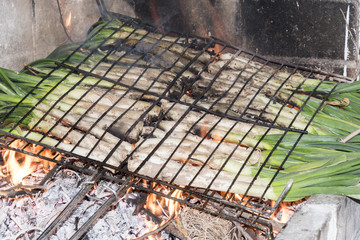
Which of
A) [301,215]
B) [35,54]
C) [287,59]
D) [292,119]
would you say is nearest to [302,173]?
[301,215]

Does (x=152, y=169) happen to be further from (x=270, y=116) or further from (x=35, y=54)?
(x=35, y=54)

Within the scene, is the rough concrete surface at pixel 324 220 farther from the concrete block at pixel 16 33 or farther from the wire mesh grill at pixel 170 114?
the concrete block at pixel 16 33

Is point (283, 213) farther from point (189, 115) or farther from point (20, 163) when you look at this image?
point (20, 163)

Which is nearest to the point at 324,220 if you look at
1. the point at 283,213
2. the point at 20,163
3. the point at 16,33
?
the point at 283,213

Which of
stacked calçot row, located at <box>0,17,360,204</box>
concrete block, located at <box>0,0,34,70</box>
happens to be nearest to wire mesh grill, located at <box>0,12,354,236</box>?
stacked calçot row, located at <box>0,17,360,204</box>

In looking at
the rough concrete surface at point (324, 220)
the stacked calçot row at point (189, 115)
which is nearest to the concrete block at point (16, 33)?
the stacked calçot row at point (189, 115)
